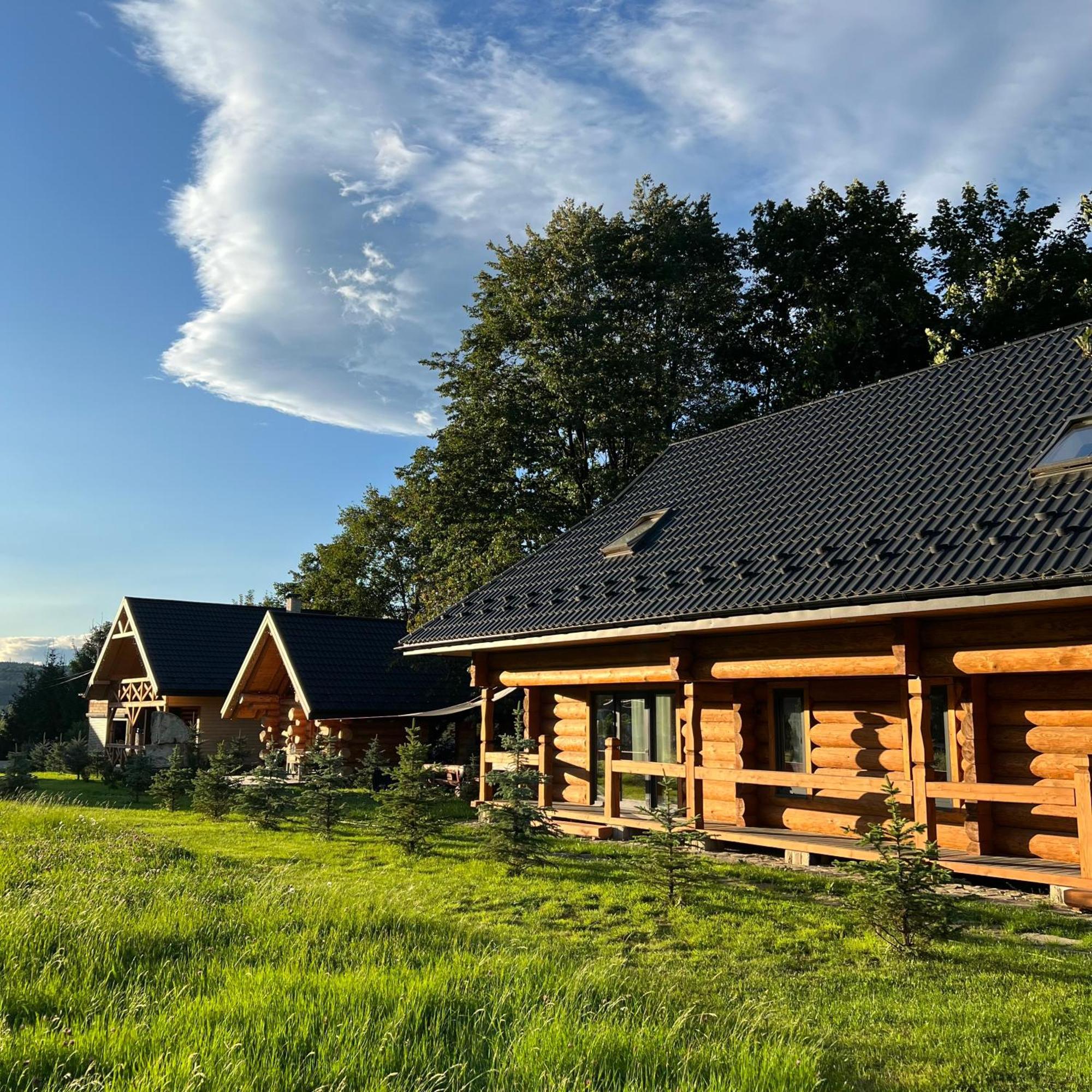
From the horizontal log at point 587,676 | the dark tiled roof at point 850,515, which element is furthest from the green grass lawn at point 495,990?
the horizontal log at point 587,676

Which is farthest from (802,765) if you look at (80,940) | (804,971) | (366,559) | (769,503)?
(366,559)

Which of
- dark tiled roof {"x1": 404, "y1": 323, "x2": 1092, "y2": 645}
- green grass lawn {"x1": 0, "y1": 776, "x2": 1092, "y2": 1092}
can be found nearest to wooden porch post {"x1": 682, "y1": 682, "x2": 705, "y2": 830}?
dark tiled roof {"x1": 404, "y1": 323, "x2": 1092, "y2": 645}

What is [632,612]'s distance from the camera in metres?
13.2

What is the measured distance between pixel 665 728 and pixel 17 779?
16.5 meters

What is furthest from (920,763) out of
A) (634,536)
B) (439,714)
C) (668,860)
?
(439,714)

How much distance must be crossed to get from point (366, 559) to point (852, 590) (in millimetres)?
41897

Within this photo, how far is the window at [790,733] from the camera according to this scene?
12820 mm

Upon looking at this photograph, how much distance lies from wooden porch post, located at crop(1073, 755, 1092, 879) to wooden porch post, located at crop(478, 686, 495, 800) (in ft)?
A: 31.0

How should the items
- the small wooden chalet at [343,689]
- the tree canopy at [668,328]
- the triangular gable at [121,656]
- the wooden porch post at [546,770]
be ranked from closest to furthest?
the wooden porch post at [546,770]
the small wooden chalet at [343,689]
the tree canopy at [668,328]
the triangular gable at [121,656]

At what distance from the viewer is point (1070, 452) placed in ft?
35.3

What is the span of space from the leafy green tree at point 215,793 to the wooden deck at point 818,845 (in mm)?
6587

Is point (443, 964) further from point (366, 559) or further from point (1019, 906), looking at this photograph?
point (366, 559)

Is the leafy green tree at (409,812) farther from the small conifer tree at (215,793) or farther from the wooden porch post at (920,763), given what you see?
the wooden porch post at (920,763)

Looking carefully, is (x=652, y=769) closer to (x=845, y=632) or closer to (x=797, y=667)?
(x=797, y=667)
